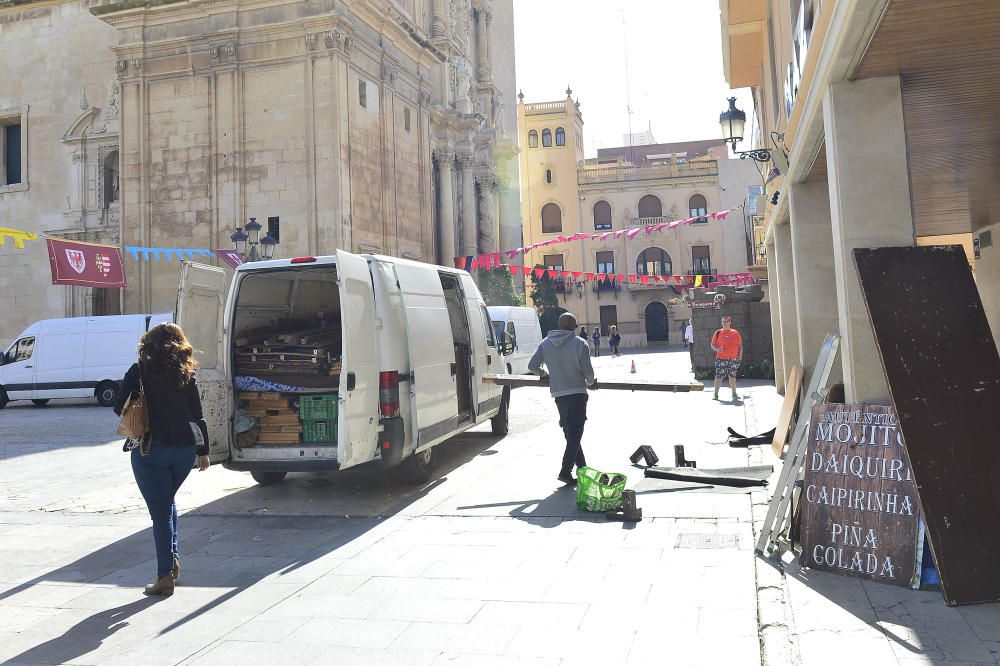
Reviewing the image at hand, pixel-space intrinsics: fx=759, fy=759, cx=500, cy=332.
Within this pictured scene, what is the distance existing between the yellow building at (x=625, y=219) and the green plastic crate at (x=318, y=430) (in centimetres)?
4331

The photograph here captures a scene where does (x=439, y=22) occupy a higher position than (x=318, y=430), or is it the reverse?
(x=439, y=22)

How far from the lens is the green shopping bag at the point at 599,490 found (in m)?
6.47

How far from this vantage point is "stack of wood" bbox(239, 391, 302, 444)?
7.66 m

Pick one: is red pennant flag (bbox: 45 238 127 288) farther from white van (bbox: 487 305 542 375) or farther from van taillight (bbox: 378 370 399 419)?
van taillight (bbox: 378 370 399 419)

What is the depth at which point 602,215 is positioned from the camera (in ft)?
174

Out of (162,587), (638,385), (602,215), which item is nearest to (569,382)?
(638,385)

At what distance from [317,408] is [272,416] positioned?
0.47m

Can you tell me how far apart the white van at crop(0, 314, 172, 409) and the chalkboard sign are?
18786 millimetres

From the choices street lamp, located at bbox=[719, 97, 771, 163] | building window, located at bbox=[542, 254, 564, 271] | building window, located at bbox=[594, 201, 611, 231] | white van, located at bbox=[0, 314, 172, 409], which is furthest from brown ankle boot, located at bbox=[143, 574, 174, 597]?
building window, located at bbox=[594, 201, 611, 231]

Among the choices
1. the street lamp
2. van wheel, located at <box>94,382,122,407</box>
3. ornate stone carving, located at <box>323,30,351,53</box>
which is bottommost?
van wheel, located at <box>94,382,122,407</box>

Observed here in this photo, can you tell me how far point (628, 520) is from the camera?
6.26 metres

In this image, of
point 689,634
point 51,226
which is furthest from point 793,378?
point 51,226

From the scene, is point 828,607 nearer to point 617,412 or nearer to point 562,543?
point 562,543

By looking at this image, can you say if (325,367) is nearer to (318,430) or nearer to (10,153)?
(318,430)
